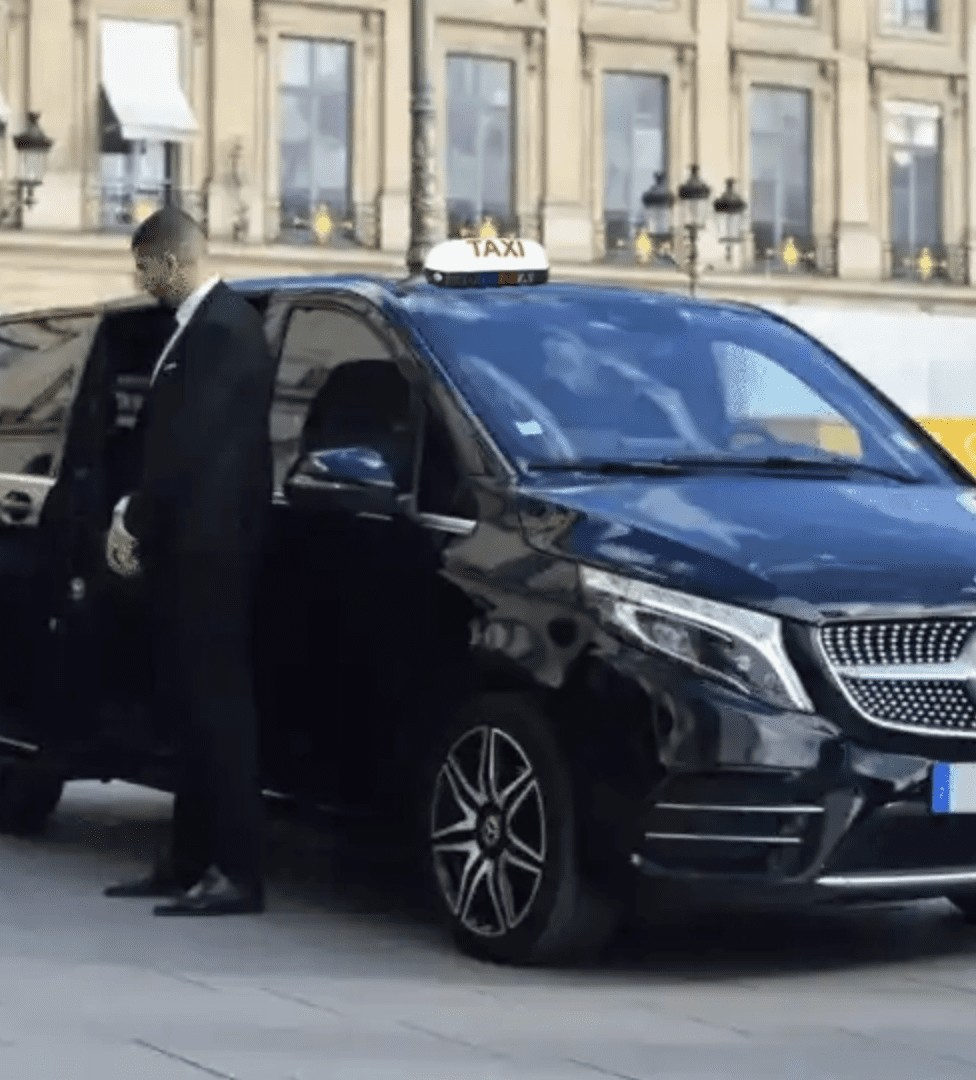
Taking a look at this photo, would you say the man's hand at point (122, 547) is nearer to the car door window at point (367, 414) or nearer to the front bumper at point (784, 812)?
the car door window at point (367, 414)

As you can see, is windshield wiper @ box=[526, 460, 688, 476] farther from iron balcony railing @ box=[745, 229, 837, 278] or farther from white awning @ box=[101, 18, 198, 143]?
iron balcony railing @ box=[745, 229, 837, 278]

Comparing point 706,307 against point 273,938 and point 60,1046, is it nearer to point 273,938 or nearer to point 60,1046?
point 273,938

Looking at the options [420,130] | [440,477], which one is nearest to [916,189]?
[420,130]

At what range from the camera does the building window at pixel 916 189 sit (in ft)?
151

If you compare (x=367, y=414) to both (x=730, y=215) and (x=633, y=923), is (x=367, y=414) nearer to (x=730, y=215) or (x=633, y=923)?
(x=633, y=923)

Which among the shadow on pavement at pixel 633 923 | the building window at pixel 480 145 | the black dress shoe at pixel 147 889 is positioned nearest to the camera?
the shadow on pavement at pixel 633 923

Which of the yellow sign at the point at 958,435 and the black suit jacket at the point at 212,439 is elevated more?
the yellow sign at the point at 958,435

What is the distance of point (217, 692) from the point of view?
28.3 feet

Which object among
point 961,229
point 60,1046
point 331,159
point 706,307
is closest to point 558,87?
point 331,159

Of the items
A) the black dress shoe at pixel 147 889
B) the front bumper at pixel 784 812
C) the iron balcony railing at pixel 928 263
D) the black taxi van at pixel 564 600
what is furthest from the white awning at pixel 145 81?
the front bumper at pixel 784 812

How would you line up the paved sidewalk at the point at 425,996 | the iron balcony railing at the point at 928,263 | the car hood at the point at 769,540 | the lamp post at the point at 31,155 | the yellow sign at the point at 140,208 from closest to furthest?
the paved sidewalk at the point at 425,996, the car hood at the point at 769,540, the lamp post at the point at 31,155, the yellow sign at the point at 140,208, the iron balcony railing at the point at 928,263

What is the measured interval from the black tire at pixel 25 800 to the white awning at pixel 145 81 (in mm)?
28659

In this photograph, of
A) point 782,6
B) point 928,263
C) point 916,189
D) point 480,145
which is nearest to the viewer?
point 480,145

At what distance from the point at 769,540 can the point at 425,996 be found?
1.33 m
